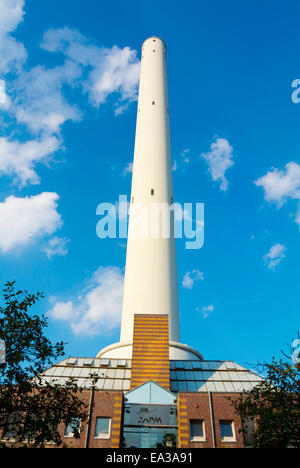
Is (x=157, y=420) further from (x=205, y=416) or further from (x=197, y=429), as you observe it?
(x=205, y=416)

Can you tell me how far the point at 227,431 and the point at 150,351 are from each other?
827cm

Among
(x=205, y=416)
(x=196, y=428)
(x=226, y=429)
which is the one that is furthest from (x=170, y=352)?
(x=226, y=429)

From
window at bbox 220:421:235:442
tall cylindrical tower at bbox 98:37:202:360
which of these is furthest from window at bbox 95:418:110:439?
window at bbox 220:421:235:442

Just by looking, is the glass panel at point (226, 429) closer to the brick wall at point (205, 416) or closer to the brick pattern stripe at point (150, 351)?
the brick wall at point (205, 416)

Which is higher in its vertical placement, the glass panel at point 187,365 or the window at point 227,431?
the glass panel at point 187,365

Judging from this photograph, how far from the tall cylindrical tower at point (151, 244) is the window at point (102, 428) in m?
5.63

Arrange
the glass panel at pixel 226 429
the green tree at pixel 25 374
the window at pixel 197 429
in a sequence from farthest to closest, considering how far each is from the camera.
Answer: the glass panel at pixel 226 429
the window at pixel 197 429
the green tree at pixel 25 374

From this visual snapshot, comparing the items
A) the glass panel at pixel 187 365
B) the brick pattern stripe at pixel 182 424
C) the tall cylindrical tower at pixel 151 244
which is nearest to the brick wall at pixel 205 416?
the brick pattern stripe at pixel 182 424

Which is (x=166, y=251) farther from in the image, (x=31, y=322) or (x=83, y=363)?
(x=31, y=322)

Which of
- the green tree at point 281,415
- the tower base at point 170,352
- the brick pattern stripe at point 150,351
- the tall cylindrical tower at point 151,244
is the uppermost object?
the tall cylindrical tower at point 151,244

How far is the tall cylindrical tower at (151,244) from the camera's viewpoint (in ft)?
129

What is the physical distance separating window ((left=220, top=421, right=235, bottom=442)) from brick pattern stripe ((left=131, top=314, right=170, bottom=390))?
489 cm
